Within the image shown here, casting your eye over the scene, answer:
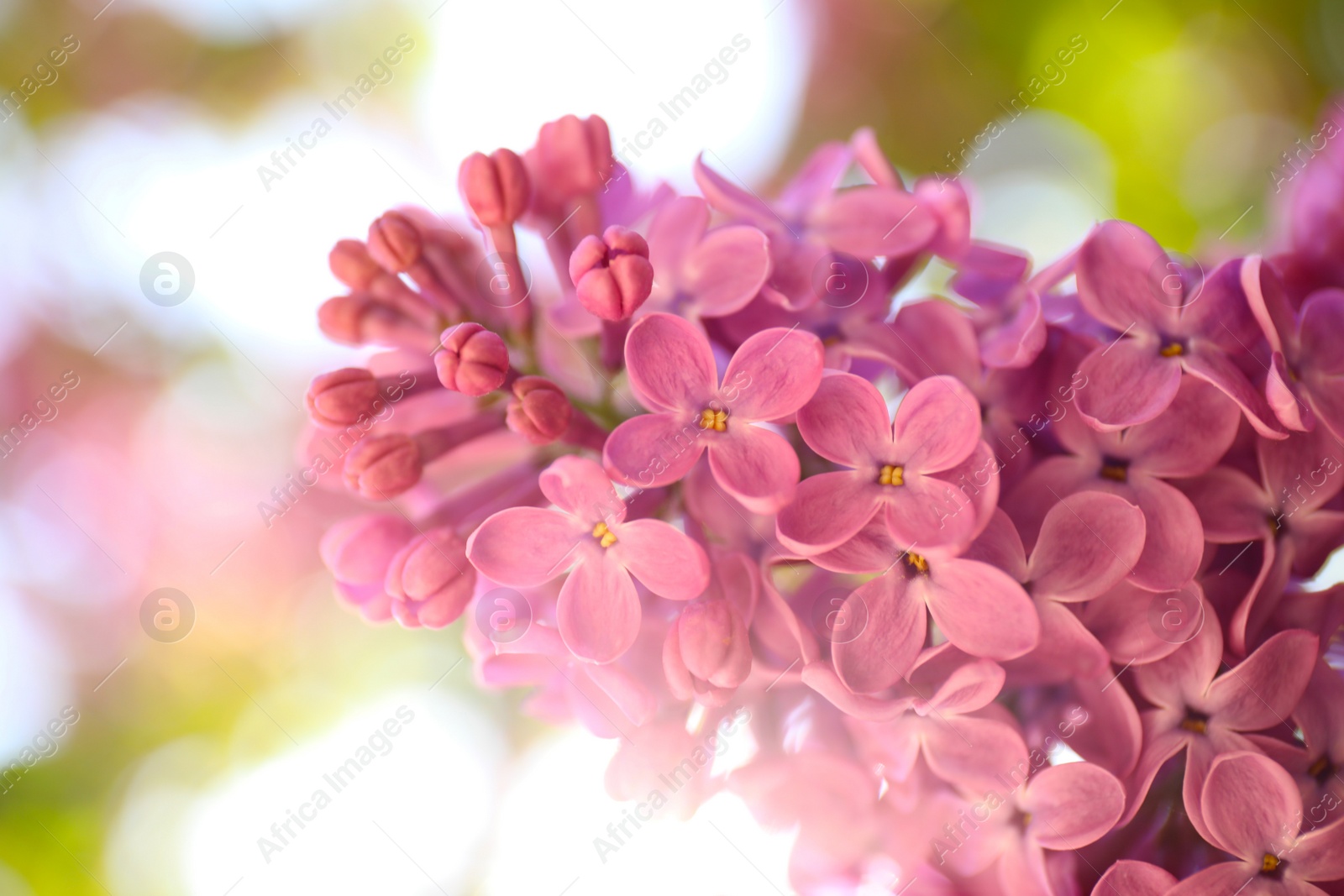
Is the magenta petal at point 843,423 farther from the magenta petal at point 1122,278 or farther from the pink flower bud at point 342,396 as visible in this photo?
the pink flower bud at point 342,396

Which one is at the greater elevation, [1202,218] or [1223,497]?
[1223,497]

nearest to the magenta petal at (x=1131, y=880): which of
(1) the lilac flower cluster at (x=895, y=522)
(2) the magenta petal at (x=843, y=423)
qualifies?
(1) the lilac flower cluster at (x=895, y=522)

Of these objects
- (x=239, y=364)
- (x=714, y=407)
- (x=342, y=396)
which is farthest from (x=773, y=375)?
(x=239, y=364)

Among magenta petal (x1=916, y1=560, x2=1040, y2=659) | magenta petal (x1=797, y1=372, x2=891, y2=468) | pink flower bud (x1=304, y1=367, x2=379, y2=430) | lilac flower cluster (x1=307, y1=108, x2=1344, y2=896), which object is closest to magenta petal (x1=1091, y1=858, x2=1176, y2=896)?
lilac flower cluster (x1=307, y1=108, x2=1344, y2=896)

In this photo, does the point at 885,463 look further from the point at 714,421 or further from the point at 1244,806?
the point at 1244,806

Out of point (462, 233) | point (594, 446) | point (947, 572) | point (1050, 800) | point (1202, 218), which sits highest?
point (462, 233)

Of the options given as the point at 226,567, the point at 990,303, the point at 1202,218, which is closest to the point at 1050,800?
the point at 990,303

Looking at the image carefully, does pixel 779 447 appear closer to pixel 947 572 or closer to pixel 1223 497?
pixel 947 572
